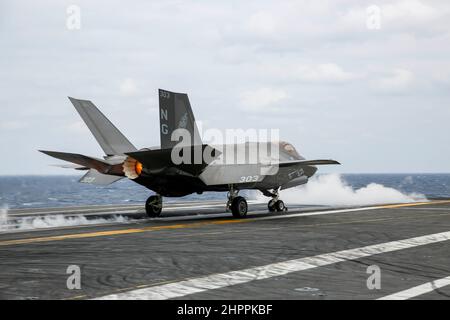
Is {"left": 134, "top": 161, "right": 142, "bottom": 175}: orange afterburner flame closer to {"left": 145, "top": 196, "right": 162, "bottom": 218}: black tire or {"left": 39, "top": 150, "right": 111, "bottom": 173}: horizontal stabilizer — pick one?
{"left": 39, "top": 150, "right": 111, "bottom": 173}: horizontal stabilizer

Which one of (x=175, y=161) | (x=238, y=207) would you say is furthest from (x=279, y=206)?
(x=175, y=161)

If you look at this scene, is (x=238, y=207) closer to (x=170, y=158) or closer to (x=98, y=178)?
(x=170, y=158)

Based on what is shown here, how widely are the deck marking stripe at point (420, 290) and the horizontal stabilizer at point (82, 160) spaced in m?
12.9

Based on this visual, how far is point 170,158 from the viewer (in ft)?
73.3

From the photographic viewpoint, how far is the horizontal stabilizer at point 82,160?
19.7 meters

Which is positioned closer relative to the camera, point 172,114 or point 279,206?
point 172,114

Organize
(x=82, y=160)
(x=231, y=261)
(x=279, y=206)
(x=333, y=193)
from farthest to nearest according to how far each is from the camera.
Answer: (x=333, y=193) < (x=279, y=206) < (x=82, y=160) < (x=231, y=261)

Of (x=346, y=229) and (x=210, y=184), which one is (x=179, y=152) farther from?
(x=346, y=229)

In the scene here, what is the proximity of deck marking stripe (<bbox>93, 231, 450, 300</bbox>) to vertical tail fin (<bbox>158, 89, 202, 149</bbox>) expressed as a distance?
31.6 feet

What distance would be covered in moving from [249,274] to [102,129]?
13020mm

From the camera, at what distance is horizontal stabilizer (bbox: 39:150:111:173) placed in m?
19.7

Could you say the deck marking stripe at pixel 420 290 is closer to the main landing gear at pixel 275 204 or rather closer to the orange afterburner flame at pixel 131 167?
the orange afterburner flame at pixel 131 167
